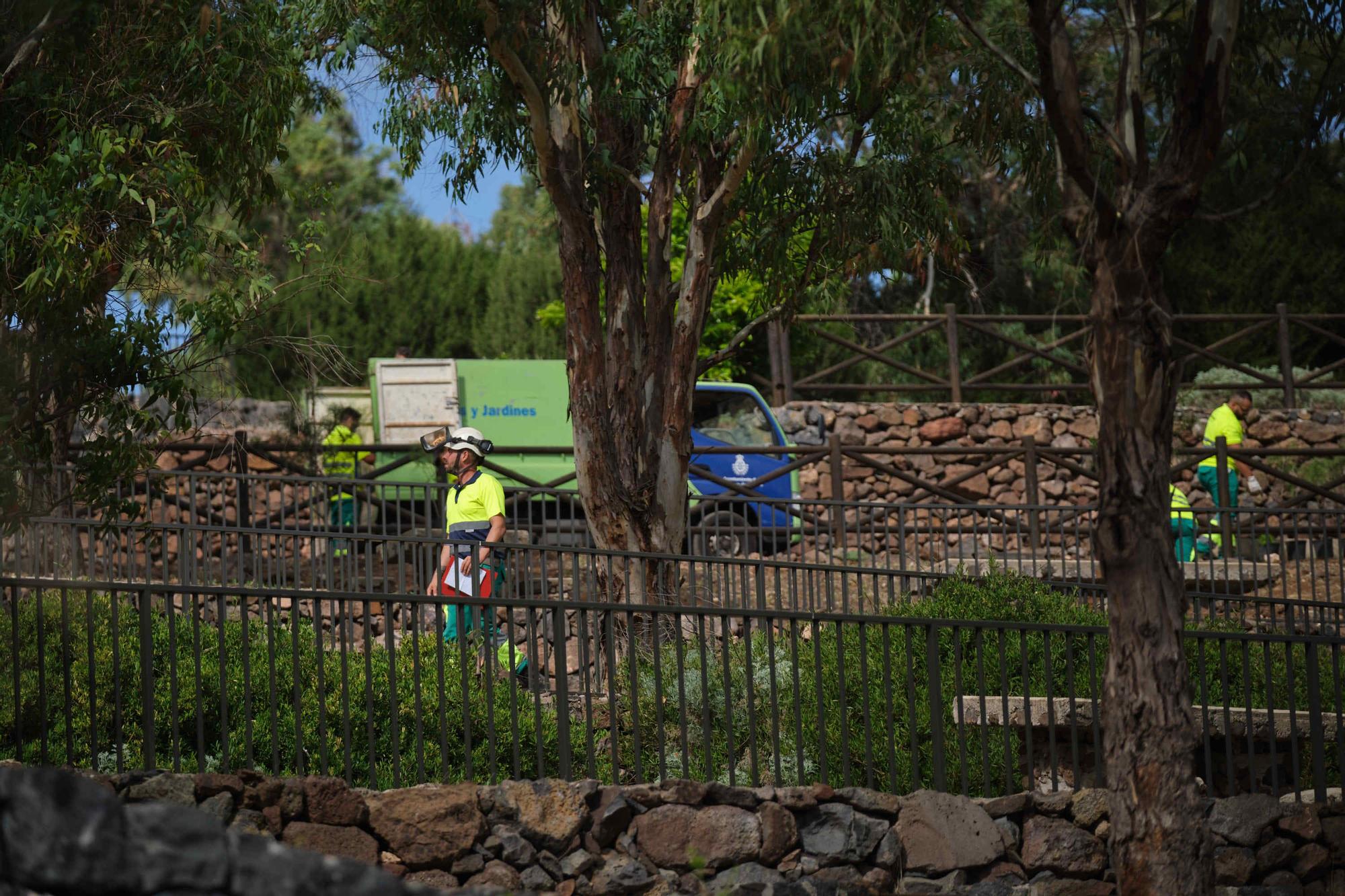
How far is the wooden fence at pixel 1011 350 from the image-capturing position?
64.2ft

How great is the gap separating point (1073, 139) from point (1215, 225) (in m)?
20.6

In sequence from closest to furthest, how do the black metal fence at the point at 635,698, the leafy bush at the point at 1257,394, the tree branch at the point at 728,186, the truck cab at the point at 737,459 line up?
the black metal fence at the point at 635,698
the tree branch at the point at 728,186
the truck cab at the point at 737,459
the leafy bush at the point at 1257,394

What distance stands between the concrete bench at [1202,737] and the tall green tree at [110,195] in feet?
13.6

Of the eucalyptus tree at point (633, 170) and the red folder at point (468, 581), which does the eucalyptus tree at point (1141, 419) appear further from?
the red folder at point (468, 581)

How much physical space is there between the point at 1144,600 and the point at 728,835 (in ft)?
6.62

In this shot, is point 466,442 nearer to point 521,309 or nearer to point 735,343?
point 735,343

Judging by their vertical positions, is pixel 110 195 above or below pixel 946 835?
above

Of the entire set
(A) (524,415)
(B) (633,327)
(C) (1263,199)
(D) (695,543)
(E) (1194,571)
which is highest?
(B) (633,327)

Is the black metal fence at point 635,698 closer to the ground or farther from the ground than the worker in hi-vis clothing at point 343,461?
closer to the ground

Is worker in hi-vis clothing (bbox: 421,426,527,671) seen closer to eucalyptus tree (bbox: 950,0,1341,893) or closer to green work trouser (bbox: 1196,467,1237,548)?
eucalyptus tree (bbox: 950,0,1341,893)

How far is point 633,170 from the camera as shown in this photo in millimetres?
11812

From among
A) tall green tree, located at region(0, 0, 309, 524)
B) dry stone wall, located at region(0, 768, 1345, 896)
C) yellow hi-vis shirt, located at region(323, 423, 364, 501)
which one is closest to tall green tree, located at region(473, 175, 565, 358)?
yellow hi-vis shirt, located at region(323, 423, 364, 501)

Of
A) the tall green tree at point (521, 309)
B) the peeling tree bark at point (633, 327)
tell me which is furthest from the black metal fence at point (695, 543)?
the tall green tree at point (521, 309)

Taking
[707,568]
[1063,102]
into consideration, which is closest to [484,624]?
[707,568]
